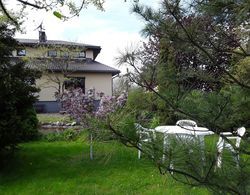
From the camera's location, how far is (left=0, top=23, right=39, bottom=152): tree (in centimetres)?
704

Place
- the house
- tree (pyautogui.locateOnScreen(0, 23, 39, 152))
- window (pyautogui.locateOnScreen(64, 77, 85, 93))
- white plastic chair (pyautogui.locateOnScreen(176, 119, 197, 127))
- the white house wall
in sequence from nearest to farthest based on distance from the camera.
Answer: white plastic chair (pyautogui.locateOnScreen(176, 119, 197, 127))
tree (pyautogui.locateOnScreen(0, 23, 39, 152))
the house
window (pyautogui.locateOnScreen(64, 77, 85, 93))
the white house wall

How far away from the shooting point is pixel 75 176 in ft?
22.7

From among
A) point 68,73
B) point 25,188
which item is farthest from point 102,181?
point 68,73

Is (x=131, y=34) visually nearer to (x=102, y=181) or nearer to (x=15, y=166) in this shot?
(x=102, y=181)

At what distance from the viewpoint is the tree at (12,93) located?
7.04m

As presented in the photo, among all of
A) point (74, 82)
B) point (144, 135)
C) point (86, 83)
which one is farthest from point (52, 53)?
point (144, 135)

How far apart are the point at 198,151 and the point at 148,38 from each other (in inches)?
30.3

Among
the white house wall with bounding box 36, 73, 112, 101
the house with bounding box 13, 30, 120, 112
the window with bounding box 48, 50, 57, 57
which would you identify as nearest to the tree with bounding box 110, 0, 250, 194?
the house with bounding box 13, 30, 120, 112

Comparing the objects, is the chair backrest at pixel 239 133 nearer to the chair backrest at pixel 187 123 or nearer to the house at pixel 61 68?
the chair backrest at pixel 187 123

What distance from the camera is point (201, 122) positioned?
92.7 inches

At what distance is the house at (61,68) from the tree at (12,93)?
43.2 ft

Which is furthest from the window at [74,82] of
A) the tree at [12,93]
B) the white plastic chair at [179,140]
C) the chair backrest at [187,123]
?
the white plastic chair at [179,140]

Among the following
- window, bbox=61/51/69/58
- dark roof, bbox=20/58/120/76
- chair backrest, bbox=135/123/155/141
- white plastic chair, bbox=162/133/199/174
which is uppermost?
window, bbox=61/51/69/58

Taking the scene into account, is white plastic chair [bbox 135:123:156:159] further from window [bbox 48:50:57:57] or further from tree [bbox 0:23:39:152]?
window [bbox 48:50:57:57]
